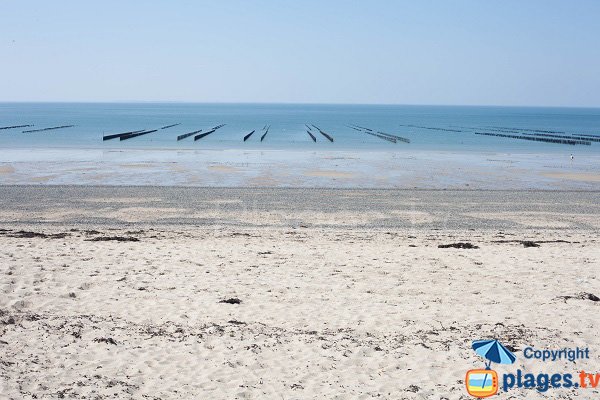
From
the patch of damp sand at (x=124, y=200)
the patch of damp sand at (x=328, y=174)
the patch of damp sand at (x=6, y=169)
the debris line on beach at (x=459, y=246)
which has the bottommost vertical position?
the patch of damp sand at (x=124, y=200)

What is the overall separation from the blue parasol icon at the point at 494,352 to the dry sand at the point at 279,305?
13 centimetres

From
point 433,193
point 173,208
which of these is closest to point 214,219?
point 173,208

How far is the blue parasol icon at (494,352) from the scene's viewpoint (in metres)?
7.70

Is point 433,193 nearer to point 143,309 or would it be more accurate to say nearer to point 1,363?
point 143,309

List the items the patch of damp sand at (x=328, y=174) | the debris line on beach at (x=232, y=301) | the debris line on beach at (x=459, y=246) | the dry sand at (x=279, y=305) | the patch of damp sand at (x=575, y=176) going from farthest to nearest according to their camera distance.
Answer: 1. the patch of damp sand at (x=575, y=176)
2. the patch of damp sand at (x=328, y=174)
3. the debris line on beach at (x=459, y=246)
4. the debris line on beach at (x=232, y=301)
5. the dry sand at (x=279, y=305)

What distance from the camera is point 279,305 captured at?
394 inches

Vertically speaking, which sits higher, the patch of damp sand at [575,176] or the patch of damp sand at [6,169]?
the patch of damp sand at [575,176]

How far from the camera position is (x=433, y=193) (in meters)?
26.3

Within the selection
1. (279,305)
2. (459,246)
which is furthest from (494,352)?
(459,246)

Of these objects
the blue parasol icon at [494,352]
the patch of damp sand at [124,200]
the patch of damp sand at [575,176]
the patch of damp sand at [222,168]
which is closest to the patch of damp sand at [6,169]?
the patch of damp sand at [222,168]

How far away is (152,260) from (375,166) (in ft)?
89.8

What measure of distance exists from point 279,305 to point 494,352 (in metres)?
3.62

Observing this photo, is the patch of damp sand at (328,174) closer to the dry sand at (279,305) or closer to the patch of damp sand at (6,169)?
the dry sand at (279,305)

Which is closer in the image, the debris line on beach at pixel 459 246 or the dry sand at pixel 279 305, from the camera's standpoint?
the dry sand at pixel 279 305
